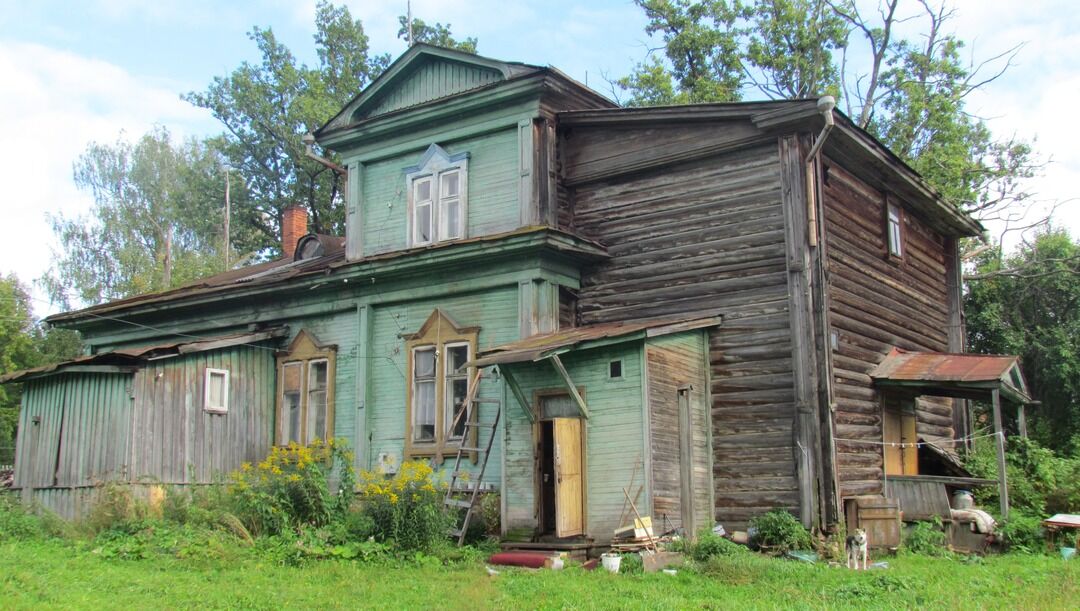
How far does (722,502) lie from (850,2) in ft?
66.8

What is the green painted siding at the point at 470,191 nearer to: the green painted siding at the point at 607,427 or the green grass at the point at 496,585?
the green painted siding at the point at 607,427

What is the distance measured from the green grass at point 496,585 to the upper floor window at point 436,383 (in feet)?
12.4

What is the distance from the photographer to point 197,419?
55.5 feet

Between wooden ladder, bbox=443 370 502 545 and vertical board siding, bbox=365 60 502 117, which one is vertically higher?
vertical board siding, bbox=365 60 502 117

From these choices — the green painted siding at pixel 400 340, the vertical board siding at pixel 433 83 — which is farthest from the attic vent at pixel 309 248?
the green painted siding at pixel 400 340

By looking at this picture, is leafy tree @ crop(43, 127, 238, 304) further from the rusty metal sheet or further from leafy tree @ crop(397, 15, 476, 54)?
the rusty metal sheet

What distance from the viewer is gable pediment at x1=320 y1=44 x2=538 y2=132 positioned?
16547mm

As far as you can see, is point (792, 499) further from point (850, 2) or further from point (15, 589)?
point (850, 2)

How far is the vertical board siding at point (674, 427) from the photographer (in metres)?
12.8

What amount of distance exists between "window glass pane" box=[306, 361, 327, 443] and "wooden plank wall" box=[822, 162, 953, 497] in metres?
9.24

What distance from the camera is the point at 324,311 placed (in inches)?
709

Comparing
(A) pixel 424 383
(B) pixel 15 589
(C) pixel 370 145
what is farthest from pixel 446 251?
(B) pixel 15 589

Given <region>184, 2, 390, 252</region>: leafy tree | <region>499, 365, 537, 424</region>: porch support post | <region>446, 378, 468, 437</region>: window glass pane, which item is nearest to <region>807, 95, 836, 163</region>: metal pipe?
<region>499, 365, 537, 424</region>: porch support post

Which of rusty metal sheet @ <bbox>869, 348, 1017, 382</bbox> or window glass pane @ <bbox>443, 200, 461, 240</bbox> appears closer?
rusty metal sheet @ <bbox>869, 348, 1017, 382</bbox>
